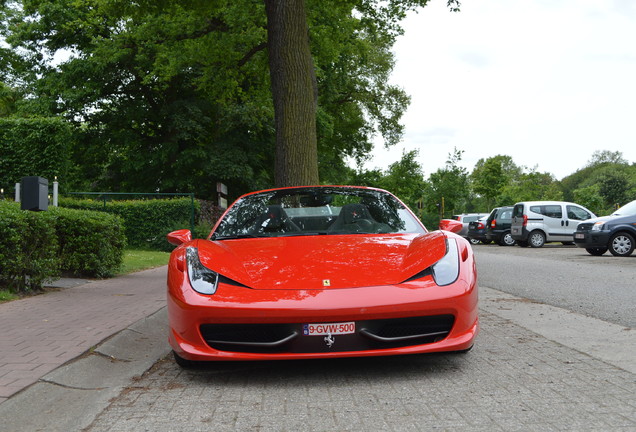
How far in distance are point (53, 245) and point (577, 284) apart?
24.8ft

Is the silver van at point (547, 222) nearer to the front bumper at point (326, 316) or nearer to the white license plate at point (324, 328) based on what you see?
the front bumper at point (326, 316)

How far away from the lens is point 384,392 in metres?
3.40

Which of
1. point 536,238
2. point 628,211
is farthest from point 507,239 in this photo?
point 628,211

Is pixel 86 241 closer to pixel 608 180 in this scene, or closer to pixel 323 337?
pixel 323 337

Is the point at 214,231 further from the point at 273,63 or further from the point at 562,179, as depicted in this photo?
the point at 562,179

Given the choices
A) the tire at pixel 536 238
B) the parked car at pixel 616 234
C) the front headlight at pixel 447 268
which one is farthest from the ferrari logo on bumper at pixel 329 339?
the tire at pixel 536 238

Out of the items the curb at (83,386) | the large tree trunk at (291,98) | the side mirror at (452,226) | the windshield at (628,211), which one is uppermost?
the large tree trunk at (291,98)

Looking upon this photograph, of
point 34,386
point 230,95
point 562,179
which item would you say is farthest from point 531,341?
point 562,179

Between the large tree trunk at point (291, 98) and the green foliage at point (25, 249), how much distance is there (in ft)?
11.7

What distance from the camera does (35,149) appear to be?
19.3 metres

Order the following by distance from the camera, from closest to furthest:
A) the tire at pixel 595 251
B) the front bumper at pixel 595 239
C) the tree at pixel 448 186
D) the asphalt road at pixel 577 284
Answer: the asphalt road at pixel 577 284 → the front bumper at pixel 595 239 → the tire at pixel 595 251 → the tree at pixel 448 186

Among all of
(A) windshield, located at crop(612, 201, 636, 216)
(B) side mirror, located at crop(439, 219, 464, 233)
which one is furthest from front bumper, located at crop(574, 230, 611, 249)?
(B) side mirror, located at crop(439, 219, 464, 233)

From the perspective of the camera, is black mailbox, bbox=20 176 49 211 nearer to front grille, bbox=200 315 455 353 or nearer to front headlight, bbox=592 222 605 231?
front grille, bbox=200 315 455 353

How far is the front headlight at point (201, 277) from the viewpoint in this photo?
377 centimetres
